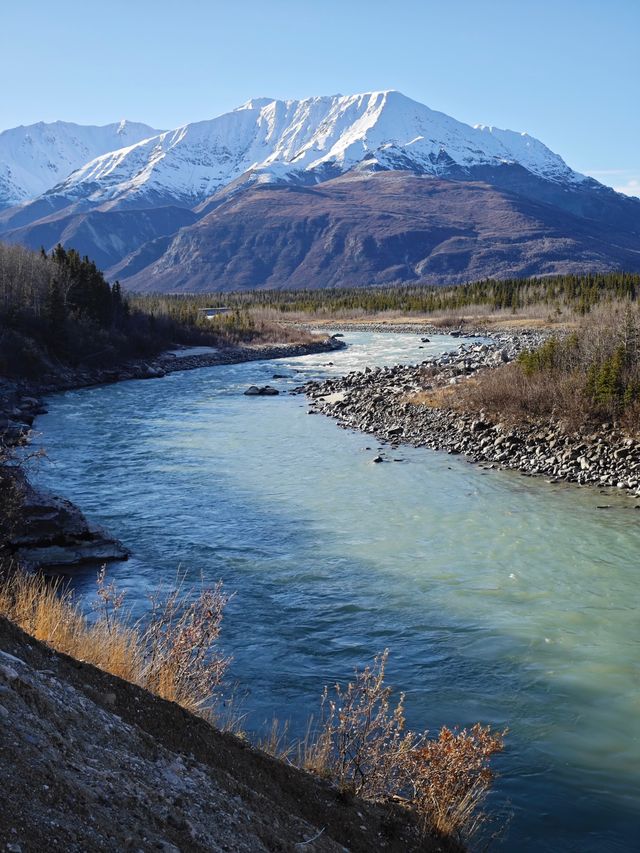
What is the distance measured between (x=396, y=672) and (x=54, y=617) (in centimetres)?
484

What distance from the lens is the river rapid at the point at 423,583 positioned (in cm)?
905

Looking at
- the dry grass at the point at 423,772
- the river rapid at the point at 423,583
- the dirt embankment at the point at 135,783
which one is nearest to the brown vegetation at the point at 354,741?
the dry grass at the point at 423,772

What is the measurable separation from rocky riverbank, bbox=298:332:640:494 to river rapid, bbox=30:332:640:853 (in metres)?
1.06

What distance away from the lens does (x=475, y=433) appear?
88.7ft

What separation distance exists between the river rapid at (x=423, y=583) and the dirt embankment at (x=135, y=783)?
257 cm

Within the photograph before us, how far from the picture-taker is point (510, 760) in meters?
8.75

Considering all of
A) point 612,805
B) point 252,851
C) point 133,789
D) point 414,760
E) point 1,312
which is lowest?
point 612,805

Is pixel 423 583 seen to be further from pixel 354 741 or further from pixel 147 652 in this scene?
pixel 354 741

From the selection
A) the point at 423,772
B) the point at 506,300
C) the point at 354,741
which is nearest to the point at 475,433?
the point at 354,741

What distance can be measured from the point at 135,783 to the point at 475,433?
23153 millimetres

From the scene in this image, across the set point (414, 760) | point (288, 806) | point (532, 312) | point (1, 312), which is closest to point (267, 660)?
point (414, 760)

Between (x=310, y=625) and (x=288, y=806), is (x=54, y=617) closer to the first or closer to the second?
(x=288, y=806)

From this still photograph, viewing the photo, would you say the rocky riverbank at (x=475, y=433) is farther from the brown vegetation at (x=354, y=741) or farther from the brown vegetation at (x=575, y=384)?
the brown vegetation at (x=354, y=741)

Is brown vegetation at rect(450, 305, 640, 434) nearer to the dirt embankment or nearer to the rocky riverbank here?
the rocky riverbank
